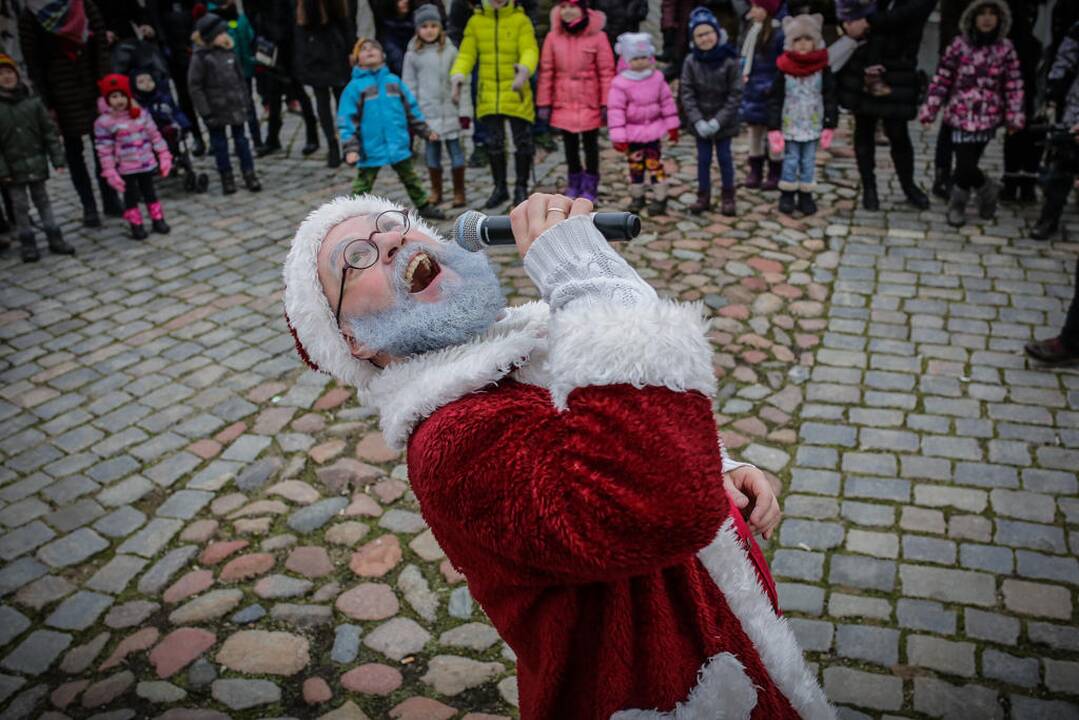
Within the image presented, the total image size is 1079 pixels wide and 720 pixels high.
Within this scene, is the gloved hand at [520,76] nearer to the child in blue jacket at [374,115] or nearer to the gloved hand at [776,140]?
the child in blue jacket at [374,115]

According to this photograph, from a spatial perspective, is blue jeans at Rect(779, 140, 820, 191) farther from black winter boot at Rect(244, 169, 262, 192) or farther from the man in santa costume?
the man in santa costume

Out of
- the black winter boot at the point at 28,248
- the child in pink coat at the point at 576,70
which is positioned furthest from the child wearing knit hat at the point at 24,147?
the child in pink coat at the point at 576,70

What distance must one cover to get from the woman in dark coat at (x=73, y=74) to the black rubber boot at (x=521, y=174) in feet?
13.4

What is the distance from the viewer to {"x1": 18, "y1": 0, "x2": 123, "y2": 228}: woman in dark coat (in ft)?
26.2

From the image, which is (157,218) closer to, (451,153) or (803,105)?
(451,153)

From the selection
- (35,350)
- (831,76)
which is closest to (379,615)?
(35,350)

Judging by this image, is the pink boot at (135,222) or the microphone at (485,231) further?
the pink boot at (135,222)

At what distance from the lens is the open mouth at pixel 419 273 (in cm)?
189

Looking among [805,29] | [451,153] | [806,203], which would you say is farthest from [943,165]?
[451,153]

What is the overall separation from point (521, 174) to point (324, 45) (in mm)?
3065

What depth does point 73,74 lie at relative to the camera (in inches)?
324

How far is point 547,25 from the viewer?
9656mm

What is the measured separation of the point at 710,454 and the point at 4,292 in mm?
7350

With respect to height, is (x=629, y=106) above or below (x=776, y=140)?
above
